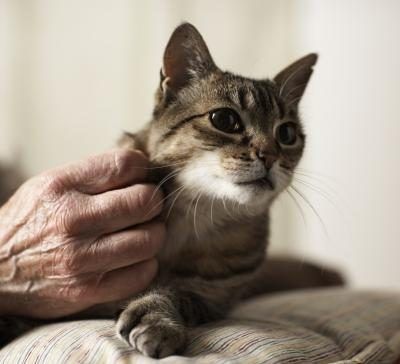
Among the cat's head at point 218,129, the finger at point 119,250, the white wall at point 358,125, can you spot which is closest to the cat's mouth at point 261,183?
the cat's head at point 218,129

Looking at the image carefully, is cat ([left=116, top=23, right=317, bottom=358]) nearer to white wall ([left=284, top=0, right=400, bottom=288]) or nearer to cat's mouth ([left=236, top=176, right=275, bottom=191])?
cat's mouth ([left=236, top=176, right=275, bottom=191])

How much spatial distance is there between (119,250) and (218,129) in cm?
33

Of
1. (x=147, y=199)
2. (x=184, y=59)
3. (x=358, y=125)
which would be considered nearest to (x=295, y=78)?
(x=184, y=59)

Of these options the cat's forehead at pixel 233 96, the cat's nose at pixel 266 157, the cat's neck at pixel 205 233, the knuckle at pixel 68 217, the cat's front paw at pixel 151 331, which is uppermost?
the cat's forehead at pixel 233 96

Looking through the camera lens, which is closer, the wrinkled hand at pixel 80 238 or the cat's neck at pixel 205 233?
the wrinkled hand at pixel 80 238

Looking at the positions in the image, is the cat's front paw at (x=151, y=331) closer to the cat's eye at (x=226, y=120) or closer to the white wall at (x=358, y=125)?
the cat's eye at (x=226, y=120)

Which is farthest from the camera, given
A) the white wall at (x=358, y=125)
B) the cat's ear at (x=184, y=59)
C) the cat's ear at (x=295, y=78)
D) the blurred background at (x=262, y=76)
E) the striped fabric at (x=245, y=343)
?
the white wall at (x=358, y=125)

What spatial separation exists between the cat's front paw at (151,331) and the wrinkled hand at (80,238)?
11 cm

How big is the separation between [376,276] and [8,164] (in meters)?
1.96

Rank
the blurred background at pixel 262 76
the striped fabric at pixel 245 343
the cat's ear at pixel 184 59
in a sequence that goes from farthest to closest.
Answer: the blurred background at pixel 262 76 → the cat's ear at pixel 184 59 → the striped fabric at pixel 245 343

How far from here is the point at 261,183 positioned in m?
1.06

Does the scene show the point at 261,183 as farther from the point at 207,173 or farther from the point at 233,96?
the point at 233,96

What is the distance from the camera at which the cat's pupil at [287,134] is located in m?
1.20

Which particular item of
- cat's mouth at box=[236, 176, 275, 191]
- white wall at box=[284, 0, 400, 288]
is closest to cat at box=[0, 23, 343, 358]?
cat's mouth at box=[236, 176, 275, 191]
